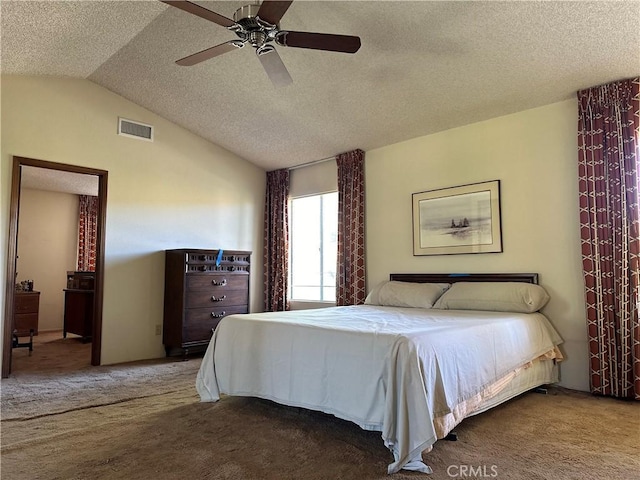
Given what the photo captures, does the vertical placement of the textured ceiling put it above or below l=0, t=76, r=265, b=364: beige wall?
above

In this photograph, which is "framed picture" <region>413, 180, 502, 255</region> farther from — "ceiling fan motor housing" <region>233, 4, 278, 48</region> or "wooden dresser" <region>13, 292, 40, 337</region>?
Result: "wooden dresser" <region>13, 292, 40, 337</region>

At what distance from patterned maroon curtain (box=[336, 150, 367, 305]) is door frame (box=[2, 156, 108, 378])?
8.86 feet

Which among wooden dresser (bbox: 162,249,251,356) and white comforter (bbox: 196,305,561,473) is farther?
wooden dresser (bbox: 162,249,251,356)

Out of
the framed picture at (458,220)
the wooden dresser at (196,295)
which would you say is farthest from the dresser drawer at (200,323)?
the framed picture at (458,220)

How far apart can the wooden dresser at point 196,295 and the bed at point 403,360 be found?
163 centimetres

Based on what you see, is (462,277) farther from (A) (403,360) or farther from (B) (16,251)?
(B) (16,251)

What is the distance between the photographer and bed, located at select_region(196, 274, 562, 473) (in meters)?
2.11

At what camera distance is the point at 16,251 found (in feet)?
13.1

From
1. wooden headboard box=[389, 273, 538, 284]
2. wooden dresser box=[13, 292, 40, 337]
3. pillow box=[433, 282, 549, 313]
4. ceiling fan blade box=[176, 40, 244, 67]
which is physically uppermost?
ceiling fan blade box=[176, 40, 244, 67]

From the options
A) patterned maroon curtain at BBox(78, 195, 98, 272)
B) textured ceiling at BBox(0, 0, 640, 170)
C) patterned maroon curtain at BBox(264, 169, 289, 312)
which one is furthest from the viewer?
patterned maroon curtain at BBox(78, 195, 98, 272)

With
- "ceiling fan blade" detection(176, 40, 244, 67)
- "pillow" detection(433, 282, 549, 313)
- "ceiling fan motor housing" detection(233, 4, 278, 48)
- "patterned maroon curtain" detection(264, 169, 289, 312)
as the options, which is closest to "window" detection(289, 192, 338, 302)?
"patterned maroon curtain" detection(264, 169, 289, 312)

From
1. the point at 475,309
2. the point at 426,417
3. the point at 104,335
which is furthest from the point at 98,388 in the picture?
the point at 475,309

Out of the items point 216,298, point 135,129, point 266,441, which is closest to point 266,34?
point 266,441

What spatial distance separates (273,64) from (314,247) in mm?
3244
